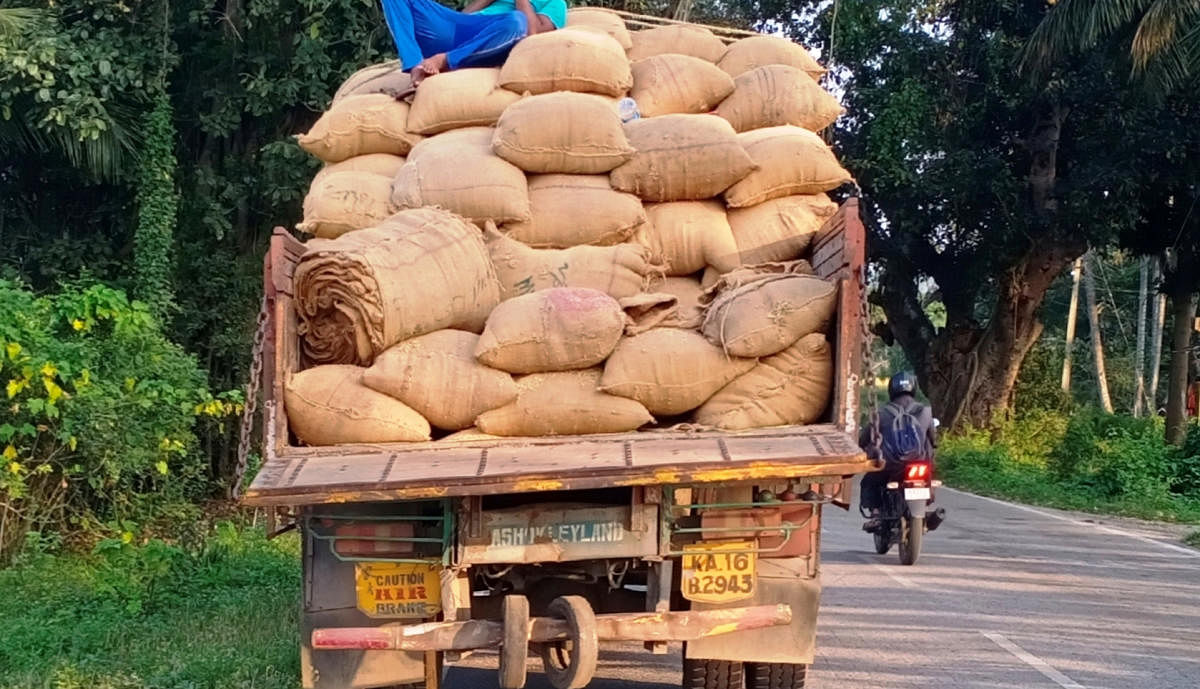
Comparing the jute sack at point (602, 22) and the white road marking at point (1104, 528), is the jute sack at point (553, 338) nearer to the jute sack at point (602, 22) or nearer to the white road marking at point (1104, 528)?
the jute sack at point (602, 22)

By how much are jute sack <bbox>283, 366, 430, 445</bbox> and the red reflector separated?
5564 mm

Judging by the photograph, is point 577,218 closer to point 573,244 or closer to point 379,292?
point 573,244

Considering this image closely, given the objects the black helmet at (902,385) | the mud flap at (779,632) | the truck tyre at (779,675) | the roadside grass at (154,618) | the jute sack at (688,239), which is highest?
the jute sack at (688,239)

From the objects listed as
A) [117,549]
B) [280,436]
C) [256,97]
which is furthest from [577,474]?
[256,97]

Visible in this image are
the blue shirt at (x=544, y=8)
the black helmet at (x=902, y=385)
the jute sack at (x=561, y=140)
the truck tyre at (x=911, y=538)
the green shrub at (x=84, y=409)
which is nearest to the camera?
the jute sack at (x=561, y=140)

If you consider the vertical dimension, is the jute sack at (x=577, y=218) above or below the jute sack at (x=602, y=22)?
below

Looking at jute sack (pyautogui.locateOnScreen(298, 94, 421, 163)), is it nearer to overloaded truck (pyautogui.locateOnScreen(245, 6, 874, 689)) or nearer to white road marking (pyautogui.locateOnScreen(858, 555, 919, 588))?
overloaded truck (pyautogui.locateOnScreen(245, 6, 874, 689))

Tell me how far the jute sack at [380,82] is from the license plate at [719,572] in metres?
3.35

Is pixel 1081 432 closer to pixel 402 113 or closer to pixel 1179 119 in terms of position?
pixel 1179 119

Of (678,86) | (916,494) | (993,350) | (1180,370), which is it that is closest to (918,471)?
(916,494)

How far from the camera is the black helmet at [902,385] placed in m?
10.2

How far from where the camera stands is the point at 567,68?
642cm

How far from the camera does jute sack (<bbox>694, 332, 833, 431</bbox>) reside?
4.73m

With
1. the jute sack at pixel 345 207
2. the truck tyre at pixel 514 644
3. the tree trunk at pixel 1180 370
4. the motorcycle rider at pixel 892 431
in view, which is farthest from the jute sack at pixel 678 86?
the tree trunk at pixel 1180 370
